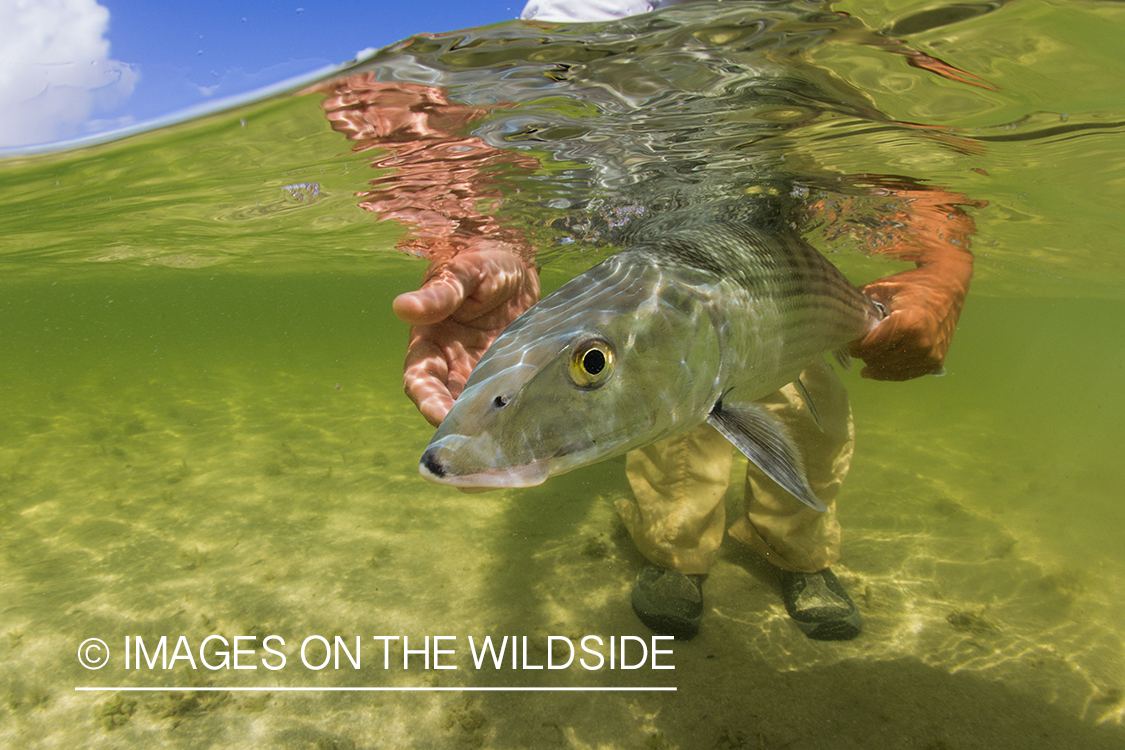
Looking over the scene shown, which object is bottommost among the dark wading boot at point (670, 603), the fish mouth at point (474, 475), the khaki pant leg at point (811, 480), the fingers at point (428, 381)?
the dark wading boot at point (670, 603)

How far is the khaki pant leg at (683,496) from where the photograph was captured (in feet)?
16.3

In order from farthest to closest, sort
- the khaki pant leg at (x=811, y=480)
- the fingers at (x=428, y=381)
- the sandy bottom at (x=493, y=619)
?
the khaki pant leg at (x=811, y=480) → the sandy bottom at (x=493, y=619) → the fingers at (x=428, y=381)

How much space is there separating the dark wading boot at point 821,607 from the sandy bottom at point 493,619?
0.56 feet

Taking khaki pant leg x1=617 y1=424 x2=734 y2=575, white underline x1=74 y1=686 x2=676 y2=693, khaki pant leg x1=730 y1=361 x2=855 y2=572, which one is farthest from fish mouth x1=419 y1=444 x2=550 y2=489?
white underline x1=74 y1=686 x2=676 y2=693

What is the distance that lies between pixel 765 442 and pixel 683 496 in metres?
3.02

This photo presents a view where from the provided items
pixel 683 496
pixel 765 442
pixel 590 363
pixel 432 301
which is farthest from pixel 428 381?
pixel 683 496

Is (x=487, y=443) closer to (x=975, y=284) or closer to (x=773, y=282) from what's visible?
(x=773, y=282)

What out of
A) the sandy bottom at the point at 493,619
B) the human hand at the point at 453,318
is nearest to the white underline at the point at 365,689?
the sandy bottom at the point at 493,619

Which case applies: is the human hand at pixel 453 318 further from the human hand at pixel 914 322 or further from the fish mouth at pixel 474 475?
the human hand at pixel 914 322

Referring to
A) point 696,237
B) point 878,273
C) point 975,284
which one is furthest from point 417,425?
point 975,284

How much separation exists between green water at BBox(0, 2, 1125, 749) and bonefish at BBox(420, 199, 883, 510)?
2.29 m

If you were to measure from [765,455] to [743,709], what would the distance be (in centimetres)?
342

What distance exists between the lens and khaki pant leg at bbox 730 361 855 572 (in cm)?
493

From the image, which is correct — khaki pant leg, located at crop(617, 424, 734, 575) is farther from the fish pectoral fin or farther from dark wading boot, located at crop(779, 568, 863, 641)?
the fish pectoral fin
